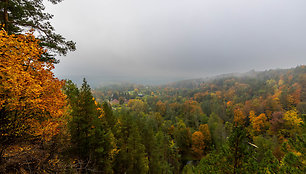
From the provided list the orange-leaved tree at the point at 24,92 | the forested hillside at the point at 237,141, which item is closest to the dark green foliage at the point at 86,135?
the orange-leaved tree at the point at 24,92

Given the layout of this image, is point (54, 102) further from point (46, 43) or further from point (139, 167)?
point (139, 167)

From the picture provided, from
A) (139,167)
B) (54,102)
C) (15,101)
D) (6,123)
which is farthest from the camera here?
(139,167)

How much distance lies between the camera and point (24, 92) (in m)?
5.72

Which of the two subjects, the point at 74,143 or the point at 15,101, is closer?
the point at 15,101

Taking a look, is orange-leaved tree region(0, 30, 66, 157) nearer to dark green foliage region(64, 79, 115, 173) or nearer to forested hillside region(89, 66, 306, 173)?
dark green foliage region(64, 79, 115, 173)

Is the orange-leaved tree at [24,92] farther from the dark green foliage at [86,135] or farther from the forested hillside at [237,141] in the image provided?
the forested hillside at [237,141]

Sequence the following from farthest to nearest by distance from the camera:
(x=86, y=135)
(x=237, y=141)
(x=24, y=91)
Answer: (x=86, y=135)
(x=237, y=141)
(x=24, y=91)

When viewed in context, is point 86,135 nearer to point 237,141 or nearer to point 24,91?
point 24,91

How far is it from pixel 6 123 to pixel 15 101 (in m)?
2.00

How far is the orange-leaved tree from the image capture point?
513 cm

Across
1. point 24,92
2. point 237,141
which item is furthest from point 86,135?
point 237,141

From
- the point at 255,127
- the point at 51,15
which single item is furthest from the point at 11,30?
the point at 255,127

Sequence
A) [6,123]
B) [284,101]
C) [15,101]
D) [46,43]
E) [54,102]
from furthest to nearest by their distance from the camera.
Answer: [284,101] → [46,43] → [54,102] → [6,123] → [15,101]

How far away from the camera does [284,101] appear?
170 feet
